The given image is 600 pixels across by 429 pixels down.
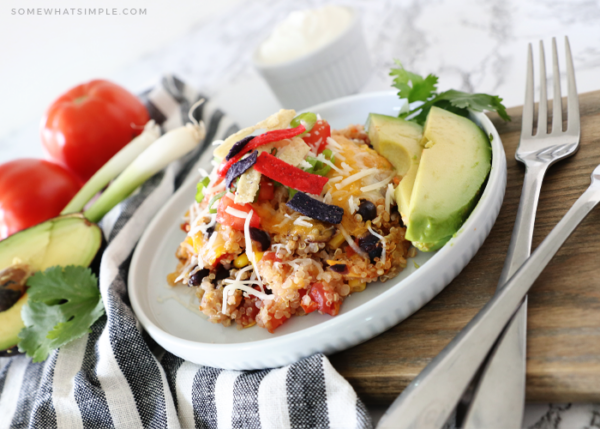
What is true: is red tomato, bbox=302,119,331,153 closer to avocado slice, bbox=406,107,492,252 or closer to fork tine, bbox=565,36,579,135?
avocado slice, bbox=406,107,492,252

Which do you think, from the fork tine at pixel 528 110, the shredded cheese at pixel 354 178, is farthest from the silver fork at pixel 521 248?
the shredded cheese at pixel 354 178

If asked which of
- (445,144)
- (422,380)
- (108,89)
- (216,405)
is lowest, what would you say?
(216,405)

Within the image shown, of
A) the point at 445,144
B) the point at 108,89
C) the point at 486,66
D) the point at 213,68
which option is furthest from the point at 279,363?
the point at 213,68

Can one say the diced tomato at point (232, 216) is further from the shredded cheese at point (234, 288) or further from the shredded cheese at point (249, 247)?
the shredded cheese at point (234, 288)

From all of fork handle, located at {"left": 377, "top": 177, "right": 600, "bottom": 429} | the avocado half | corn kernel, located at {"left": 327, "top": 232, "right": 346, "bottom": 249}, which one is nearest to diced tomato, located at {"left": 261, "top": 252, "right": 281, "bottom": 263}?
corn kernel, located at {"left": 327, "top": 232, "right": 346, "bottom": 249}

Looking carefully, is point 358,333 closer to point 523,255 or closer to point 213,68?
point 523,255
